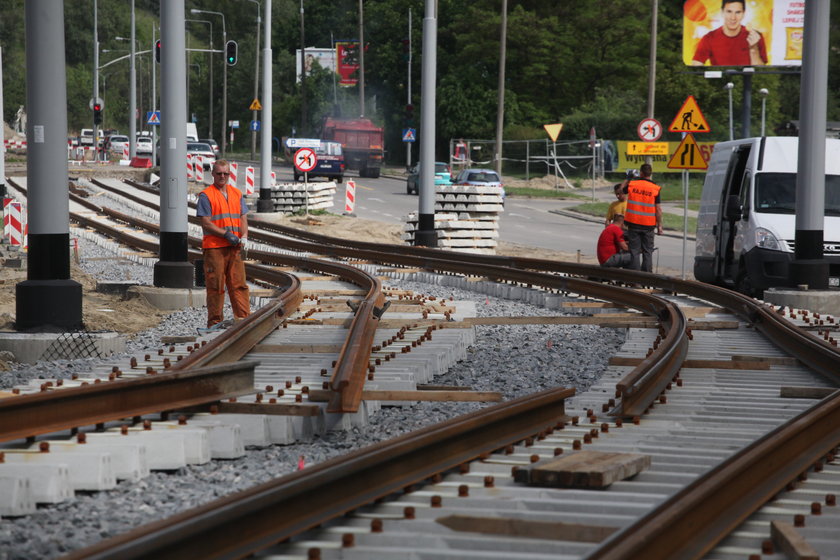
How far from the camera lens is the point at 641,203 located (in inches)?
767

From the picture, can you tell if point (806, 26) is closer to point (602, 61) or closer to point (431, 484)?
point (431, 484)

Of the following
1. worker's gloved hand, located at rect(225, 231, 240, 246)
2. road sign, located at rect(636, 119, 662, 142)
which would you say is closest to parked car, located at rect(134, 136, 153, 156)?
road sign, located at rect(636, 119, 662, 142)

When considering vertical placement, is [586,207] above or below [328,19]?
below

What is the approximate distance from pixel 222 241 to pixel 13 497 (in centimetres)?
761

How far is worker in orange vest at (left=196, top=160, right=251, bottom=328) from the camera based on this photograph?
502 inches

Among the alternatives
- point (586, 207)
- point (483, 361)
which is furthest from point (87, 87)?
point (483, 361)

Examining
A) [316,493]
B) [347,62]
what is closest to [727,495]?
[316,493]

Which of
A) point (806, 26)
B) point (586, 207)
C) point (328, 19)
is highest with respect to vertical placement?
point (328, 19)

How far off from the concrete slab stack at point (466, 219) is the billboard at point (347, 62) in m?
73.4

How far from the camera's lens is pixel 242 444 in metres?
6.98

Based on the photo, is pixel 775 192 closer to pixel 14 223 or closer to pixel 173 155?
pixel 173 155

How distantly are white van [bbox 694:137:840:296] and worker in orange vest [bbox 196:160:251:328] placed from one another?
715 cm

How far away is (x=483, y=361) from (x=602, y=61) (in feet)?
240

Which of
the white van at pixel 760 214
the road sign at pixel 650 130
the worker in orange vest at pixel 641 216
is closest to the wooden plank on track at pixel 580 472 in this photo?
the white van at pixel 760 214
